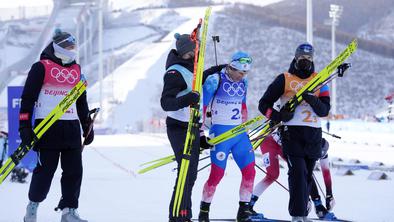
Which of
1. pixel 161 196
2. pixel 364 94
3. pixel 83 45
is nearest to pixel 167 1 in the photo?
pixel 83 45

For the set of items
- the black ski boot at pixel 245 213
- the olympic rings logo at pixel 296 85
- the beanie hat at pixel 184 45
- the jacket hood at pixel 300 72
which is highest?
the beanie hat at pixel 184 45

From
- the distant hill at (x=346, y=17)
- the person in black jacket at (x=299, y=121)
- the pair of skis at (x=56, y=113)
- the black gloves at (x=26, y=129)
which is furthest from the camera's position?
the distant hill at (x=346, y=17)

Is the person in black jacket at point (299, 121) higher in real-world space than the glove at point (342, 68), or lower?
lower

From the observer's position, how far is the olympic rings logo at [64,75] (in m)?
8.03

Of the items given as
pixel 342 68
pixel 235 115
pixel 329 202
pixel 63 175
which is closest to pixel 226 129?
pixel 235 115

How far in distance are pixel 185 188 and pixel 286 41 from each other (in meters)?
89.3

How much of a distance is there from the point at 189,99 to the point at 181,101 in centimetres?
8

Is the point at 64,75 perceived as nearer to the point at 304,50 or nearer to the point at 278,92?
the point at 278,92

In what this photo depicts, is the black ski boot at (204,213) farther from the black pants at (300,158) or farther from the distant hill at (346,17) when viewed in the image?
the distant hill at (346,17)

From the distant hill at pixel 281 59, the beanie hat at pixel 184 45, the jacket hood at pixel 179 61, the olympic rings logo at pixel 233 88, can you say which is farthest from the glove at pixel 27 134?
the distant hill at pixel 281 59

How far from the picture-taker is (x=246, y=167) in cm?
842

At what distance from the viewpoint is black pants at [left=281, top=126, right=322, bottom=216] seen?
8031 millimetres

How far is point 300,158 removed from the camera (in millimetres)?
8109

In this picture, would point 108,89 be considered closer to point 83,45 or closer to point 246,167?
point 83,45
